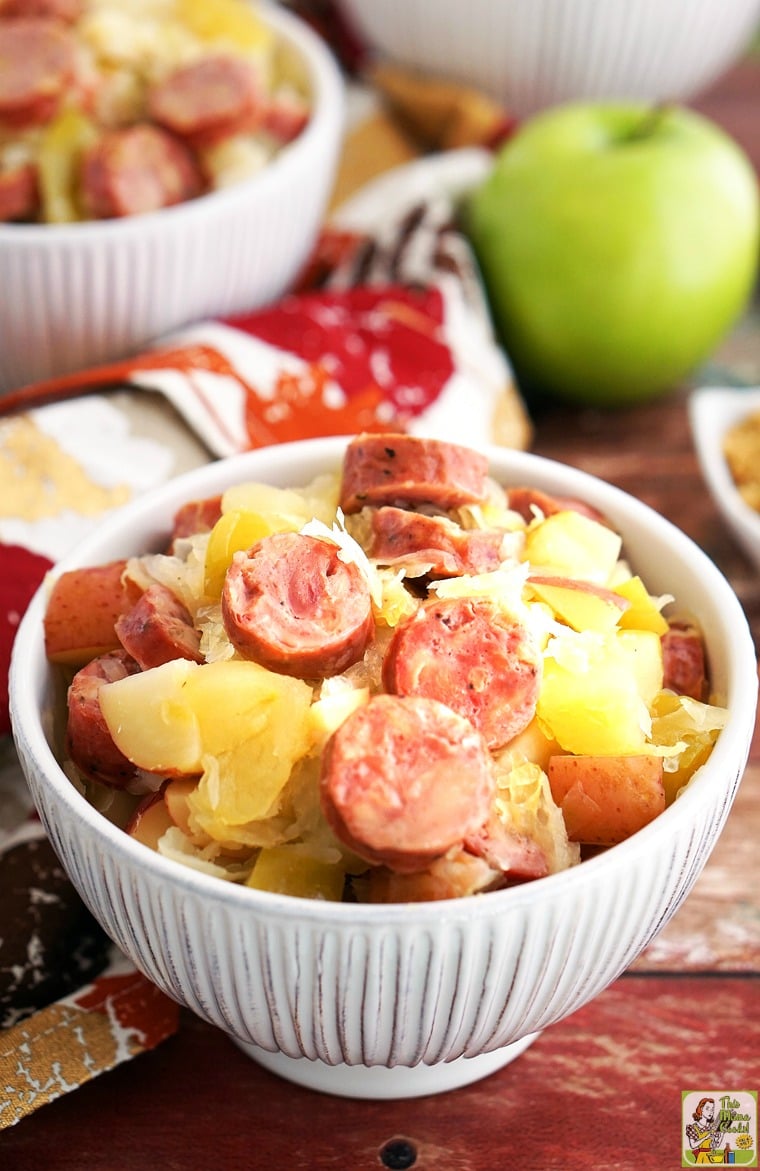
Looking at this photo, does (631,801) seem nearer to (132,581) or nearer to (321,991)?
(321,991)

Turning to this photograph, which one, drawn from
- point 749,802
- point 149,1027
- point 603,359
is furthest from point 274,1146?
point 603,359

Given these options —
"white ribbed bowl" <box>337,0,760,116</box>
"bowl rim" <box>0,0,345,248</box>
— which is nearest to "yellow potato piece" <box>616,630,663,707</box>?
"bowl rim" <box>0,0,345,248</box>

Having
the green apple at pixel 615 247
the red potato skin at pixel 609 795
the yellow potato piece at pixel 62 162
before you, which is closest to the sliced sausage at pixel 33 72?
the yellow potato piece at pixel 62 162

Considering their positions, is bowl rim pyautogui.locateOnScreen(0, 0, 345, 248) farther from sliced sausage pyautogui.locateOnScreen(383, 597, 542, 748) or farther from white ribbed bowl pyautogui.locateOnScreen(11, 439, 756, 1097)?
sliced sausage pyautogui.locateOnScreen(383, 597, 542, 748)

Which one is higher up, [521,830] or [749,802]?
[521,830]

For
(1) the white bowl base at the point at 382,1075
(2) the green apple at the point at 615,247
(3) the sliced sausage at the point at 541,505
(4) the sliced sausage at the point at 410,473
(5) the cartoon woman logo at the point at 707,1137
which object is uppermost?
(4) the sliced sausage at the point at 410,473

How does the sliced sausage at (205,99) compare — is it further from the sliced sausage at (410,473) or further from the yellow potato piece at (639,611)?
the yellow potato piece at (639,611)

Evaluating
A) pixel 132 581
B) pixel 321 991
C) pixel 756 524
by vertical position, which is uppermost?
pixel 132 581
